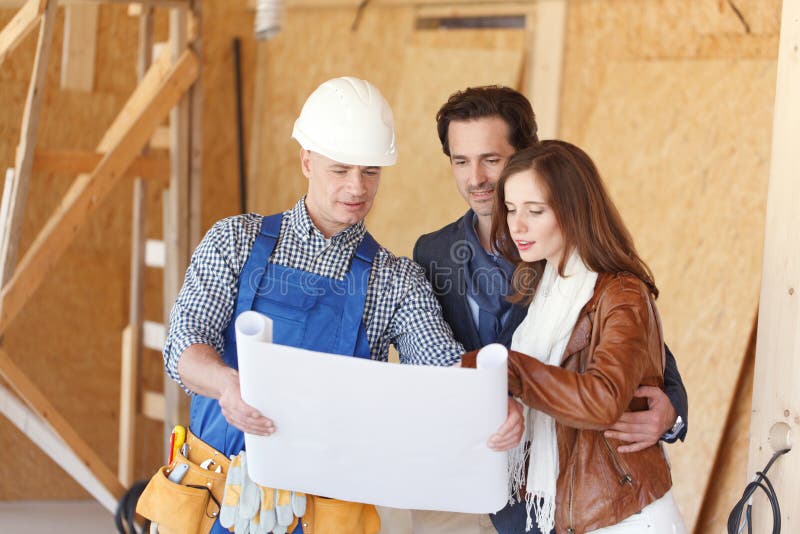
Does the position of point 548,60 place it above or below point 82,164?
above

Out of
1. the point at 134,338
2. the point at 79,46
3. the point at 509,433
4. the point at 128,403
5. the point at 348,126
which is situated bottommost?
the point at 128,403

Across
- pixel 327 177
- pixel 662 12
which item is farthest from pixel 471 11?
pixel 327 177

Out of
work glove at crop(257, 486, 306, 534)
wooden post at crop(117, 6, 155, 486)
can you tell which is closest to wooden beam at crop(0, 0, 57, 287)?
wooden post at crop(117, 6, 155, 486)

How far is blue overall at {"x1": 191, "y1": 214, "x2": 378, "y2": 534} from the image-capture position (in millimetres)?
2254

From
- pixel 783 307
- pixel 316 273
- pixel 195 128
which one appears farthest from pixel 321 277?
pixel 195 128

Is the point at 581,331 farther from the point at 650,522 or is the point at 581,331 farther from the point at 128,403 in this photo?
the point at 128,403

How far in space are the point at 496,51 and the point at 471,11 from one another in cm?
29

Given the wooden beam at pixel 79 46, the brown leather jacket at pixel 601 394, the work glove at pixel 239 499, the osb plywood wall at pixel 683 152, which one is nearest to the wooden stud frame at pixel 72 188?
the wooden beam at pixel 79 46

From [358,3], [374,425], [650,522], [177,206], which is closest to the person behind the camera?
[374,425]

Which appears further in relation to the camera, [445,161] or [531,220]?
[445,161]

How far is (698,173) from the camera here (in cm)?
428

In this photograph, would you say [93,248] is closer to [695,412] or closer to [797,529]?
[695,412]

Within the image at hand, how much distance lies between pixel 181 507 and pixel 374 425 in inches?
22.8

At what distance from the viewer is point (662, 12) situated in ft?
14.6
